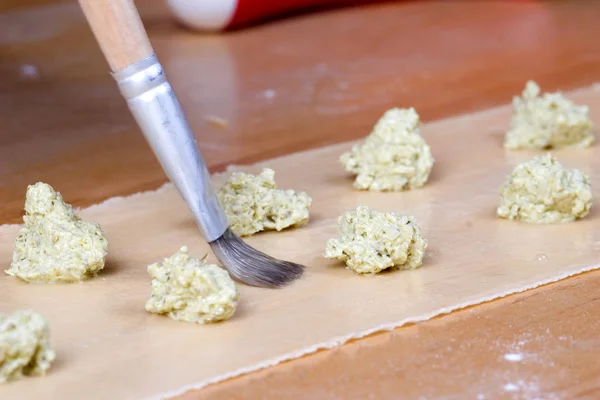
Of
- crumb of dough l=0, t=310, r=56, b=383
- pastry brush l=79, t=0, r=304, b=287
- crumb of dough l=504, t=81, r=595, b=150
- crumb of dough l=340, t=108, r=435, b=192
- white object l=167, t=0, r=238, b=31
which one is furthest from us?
white object l=167, t=0, r=238, b=31

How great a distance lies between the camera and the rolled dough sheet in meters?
1.11

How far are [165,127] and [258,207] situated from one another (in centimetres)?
26

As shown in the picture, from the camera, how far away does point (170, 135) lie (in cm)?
133

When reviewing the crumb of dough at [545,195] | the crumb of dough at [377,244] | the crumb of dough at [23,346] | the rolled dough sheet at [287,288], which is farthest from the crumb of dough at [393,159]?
the crumb of dough at [23,346]

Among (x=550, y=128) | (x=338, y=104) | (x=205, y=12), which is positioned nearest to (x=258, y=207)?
(x=550, y=128)

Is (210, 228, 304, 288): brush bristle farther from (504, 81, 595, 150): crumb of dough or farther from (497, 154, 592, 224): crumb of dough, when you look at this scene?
(504, 81, 595, 150): crumb of dough

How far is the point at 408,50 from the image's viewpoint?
2.94 m

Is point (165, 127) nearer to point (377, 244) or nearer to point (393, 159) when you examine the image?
point (377, 244)

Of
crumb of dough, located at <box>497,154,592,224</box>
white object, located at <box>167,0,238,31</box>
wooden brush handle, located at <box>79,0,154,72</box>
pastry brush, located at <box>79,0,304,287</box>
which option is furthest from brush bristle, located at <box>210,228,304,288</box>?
white object, located at <box>167,0,238,31</box>

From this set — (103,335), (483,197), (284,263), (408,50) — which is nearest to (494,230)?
(483,197)

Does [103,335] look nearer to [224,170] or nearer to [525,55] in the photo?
[224,170]

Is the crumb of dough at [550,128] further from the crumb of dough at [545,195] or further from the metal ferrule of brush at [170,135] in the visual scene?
the metal ferrule of brush at [170,135]

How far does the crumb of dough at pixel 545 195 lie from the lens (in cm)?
153

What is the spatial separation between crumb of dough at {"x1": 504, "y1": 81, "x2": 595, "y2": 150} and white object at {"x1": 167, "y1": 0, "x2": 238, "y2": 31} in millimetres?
1434
